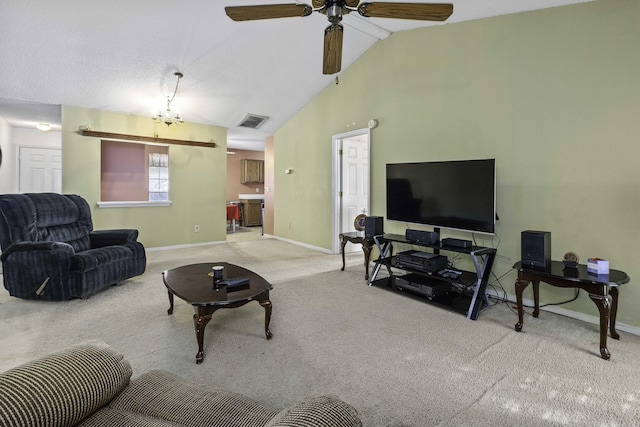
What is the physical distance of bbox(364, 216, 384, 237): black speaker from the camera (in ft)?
12.9

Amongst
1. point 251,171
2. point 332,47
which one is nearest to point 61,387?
point 332,47

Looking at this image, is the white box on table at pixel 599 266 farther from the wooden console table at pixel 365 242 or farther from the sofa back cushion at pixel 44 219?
the sofa back cushion at pixel 44 219

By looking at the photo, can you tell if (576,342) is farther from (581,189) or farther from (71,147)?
(71,147)

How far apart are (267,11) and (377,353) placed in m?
2.48

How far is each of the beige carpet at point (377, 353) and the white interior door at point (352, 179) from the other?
219 centimetres

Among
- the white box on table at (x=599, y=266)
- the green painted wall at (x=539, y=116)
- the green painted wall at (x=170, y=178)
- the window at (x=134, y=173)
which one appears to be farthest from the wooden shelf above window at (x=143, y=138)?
the white box on table at (x=599, y=266)

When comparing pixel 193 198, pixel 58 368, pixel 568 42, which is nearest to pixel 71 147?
pixel 193 198

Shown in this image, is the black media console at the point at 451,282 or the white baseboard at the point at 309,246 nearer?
the black media console at the point at 451,282

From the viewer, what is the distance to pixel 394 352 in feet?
7.23

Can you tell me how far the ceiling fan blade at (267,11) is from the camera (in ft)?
7.07

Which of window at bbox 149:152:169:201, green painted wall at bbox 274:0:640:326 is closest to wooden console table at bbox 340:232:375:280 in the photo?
green painted wall at bbox 274:0:640:326

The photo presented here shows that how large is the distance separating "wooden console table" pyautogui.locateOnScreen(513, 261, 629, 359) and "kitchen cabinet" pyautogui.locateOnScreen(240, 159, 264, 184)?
8.19 metres

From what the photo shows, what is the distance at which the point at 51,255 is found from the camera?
3027 mm

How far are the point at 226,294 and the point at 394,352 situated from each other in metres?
1.23
